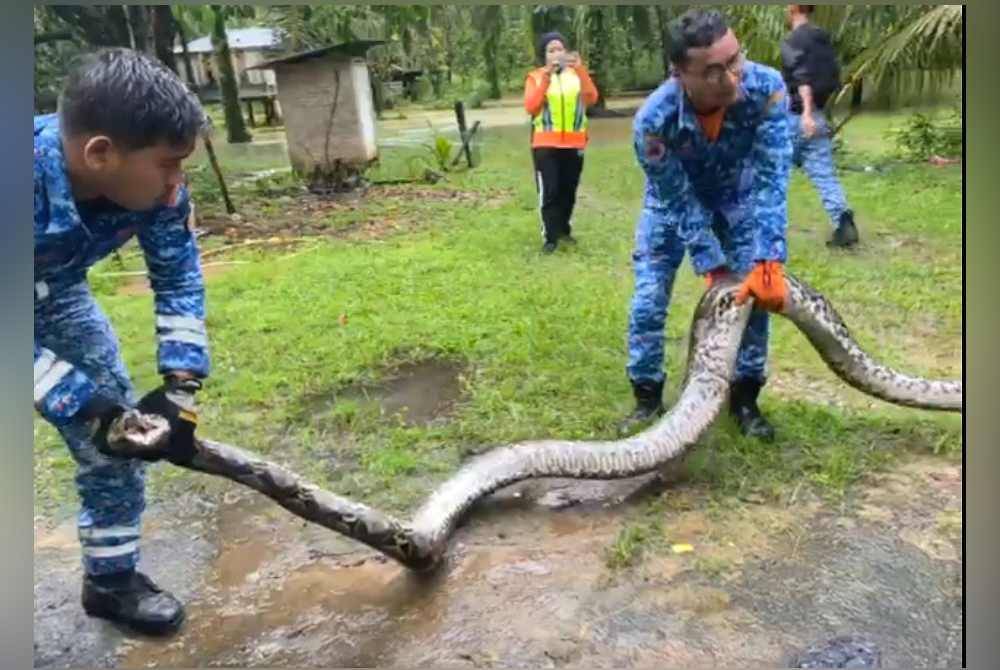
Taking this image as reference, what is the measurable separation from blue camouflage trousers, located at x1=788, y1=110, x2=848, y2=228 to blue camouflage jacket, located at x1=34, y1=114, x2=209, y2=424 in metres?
1.37

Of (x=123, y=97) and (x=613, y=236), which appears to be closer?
(x=123, y=97)

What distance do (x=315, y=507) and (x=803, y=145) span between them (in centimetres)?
137

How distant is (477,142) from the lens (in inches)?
99.8

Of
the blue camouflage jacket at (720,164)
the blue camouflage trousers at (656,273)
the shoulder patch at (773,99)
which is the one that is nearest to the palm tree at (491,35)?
the blue camouflage jacket at (720,164)

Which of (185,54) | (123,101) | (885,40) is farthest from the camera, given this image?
(885,40)

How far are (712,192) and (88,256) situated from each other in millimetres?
1372

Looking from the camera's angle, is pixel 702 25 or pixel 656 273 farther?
pixel 656 273

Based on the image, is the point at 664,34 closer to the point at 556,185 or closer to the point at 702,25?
the point at 702,25

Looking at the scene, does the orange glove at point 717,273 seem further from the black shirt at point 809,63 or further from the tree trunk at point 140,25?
the tree trunk at point 140,25

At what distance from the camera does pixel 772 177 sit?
2.47m

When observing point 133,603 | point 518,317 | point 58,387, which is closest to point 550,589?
point 518,317

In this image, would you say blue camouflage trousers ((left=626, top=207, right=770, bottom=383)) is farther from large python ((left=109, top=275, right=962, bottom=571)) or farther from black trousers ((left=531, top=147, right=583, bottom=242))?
black trousers ((left=531, top=147, right=583, bottom=242))
